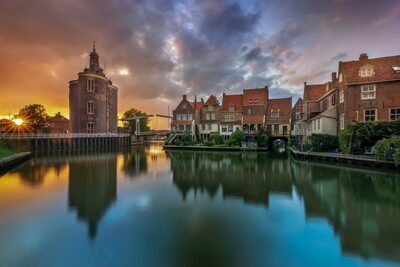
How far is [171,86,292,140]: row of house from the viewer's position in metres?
40.4

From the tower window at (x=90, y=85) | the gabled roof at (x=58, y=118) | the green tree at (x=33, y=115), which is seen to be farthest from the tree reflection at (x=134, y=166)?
the gabled roof at (x=58, y=118)

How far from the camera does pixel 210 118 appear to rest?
147 feet

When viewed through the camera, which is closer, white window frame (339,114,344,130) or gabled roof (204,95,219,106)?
white window frame (339,114,344,130)

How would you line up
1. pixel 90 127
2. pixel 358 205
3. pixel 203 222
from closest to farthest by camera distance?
pixel 203 222, pixel 358 205, pixel 90 127

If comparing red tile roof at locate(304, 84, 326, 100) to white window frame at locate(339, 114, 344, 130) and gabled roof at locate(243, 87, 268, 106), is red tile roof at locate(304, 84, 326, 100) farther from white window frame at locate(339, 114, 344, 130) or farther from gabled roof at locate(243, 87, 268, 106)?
white window frame at locate(339, 114, 344, 130)

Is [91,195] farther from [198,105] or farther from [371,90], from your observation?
[198,105]

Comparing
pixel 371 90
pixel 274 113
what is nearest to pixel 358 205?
pixel 371 90

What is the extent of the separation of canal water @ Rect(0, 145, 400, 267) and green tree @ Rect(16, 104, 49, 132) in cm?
3767

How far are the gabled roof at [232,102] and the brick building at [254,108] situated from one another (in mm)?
1015

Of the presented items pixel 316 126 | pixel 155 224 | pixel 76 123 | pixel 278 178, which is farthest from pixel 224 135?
pixel 155 224

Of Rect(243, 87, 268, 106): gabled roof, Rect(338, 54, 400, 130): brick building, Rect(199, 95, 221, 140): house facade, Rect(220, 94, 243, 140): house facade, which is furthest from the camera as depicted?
Rect(199, 95, 221, 140): house facade

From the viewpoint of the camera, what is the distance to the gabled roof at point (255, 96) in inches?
1672

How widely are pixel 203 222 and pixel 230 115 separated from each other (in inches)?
1424

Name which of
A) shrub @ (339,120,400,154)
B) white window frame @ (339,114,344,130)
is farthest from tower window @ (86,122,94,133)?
shrub @ (339,120,400,154)
